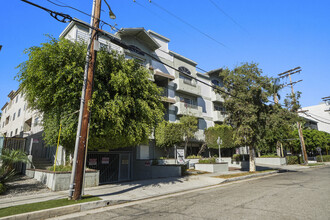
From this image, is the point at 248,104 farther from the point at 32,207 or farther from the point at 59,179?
the point at 32,207

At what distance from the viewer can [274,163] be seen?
28031 mm

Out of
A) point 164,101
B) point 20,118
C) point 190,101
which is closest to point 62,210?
point 164,101

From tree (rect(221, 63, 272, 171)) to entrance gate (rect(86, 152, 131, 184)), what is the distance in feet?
33.2

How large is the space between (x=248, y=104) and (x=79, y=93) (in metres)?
14.2

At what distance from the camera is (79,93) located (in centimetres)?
943

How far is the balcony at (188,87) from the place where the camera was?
1046 inches

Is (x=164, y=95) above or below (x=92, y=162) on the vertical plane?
above

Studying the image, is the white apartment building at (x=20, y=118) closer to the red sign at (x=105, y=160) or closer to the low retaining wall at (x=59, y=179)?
the red sign at (x=105, y=160)

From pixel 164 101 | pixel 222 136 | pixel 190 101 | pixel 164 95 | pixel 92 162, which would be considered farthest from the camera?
pixel 190 101

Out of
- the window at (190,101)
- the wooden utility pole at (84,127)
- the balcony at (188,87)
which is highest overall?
the balcony at (188,87)

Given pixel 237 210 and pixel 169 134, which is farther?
pixel 169 134

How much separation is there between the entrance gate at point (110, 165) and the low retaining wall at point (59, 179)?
11.1ft

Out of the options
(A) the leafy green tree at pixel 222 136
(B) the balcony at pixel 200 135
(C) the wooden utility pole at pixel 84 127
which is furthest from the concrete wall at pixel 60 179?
(A) the leafy green tree at pixel 222 136

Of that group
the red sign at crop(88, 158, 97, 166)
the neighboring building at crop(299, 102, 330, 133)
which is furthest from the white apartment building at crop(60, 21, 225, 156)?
the neighboring building at crop(299, 102, 330, 133)
